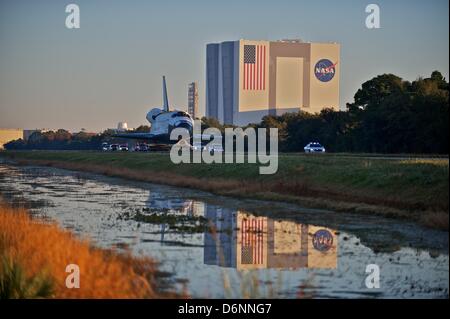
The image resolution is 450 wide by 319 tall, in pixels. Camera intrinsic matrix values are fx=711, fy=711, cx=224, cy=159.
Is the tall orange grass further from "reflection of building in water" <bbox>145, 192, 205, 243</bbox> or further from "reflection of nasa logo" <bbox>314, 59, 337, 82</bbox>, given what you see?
"reflection of nasa logo" <bbox>314, 59, 337, 82</bbox>

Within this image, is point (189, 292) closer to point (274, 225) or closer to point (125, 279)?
point (125, 279)

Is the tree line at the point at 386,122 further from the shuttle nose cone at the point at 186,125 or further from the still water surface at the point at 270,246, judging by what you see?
the still water surface at the point at 270,246

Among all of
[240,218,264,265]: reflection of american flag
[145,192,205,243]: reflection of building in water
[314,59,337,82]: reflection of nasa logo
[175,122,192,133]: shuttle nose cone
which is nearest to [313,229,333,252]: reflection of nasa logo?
[240,218,264,265]: reflection of american flag

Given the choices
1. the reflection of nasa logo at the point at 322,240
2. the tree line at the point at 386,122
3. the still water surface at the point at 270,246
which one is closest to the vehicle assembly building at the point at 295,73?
the tree line at the point at 386,122

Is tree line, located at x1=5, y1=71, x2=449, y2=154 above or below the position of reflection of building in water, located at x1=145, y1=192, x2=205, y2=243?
above

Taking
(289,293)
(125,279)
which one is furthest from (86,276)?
(289,293)

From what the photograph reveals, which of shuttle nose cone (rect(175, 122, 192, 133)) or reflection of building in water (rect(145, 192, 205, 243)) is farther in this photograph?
shuttle nose cone (rect(175, 122, 192, 133))

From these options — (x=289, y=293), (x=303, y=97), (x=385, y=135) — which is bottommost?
(x=289, y=293)
